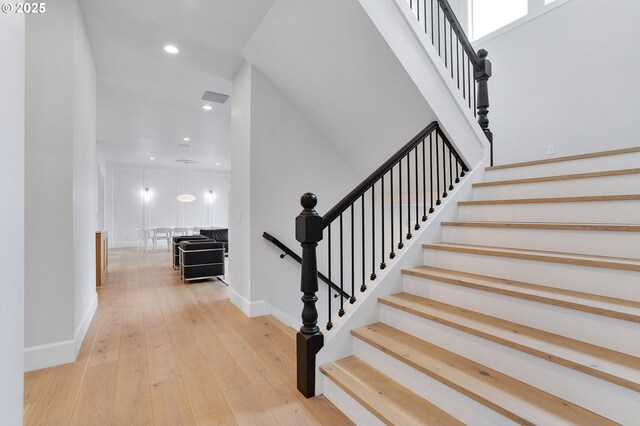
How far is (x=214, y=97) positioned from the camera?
466 centimetres

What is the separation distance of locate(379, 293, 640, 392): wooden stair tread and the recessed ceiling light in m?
3.50

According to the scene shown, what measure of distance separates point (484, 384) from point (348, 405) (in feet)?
2.35

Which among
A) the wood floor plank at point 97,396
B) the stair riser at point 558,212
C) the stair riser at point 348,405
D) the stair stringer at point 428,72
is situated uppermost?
the stair stringer at point 428,72

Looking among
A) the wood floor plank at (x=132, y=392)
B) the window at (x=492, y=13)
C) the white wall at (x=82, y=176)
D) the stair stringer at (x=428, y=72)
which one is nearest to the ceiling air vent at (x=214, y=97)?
the white wall at (x=82, y=176)

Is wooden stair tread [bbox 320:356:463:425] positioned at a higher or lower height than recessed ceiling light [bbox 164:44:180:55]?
lower

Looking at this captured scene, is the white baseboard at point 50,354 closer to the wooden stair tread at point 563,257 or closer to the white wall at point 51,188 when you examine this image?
the white wall at point 51,188

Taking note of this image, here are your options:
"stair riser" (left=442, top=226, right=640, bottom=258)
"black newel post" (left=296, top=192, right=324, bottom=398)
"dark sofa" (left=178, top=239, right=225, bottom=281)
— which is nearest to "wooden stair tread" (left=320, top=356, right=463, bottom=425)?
"black newel post" (left=296, top=192, right=324, bottom=398)

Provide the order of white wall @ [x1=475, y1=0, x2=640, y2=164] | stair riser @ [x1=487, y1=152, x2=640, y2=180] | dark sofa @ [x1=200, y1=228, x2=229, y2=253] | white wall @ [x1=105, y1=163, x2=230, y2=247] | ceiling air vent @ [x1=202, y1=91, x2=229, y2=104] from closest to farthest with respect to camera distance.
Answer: stair riser @ [x1=487, y1=152, x2=640, y2=180] < white wall @ [x1=475, y1=0, x2=640, y2=164] < ceiling air vent @ [x1=202, y1=91, x2=229, y2=104] < dark sofa @ [x1=200, y1=228, x2=229, y2=253] < white wall @ [x1=105, y1=163, x2=230, y2=247]

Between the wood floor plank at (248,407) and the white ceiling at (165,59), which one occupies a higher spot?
the white ceiling at (165,59)

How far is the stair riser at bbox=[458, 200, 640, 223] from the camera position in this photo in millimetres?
1755

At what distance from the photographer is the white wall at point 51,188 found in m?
2.22

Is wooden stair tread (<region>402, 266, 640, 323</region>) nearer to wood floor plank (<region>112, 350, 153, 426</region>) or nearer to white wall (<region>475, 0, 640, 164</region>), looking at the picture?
wood floor plank (<region>112, 350, 153, 426</region>)

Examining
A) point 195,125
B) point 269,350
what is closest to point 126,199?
point 195,125

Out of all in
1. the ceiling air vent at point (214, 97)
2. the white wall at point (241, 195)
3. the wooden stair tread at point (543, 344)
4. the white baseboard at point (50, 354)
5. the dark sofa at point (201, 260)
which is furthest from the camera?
the dark sofa at point (201, 260)
